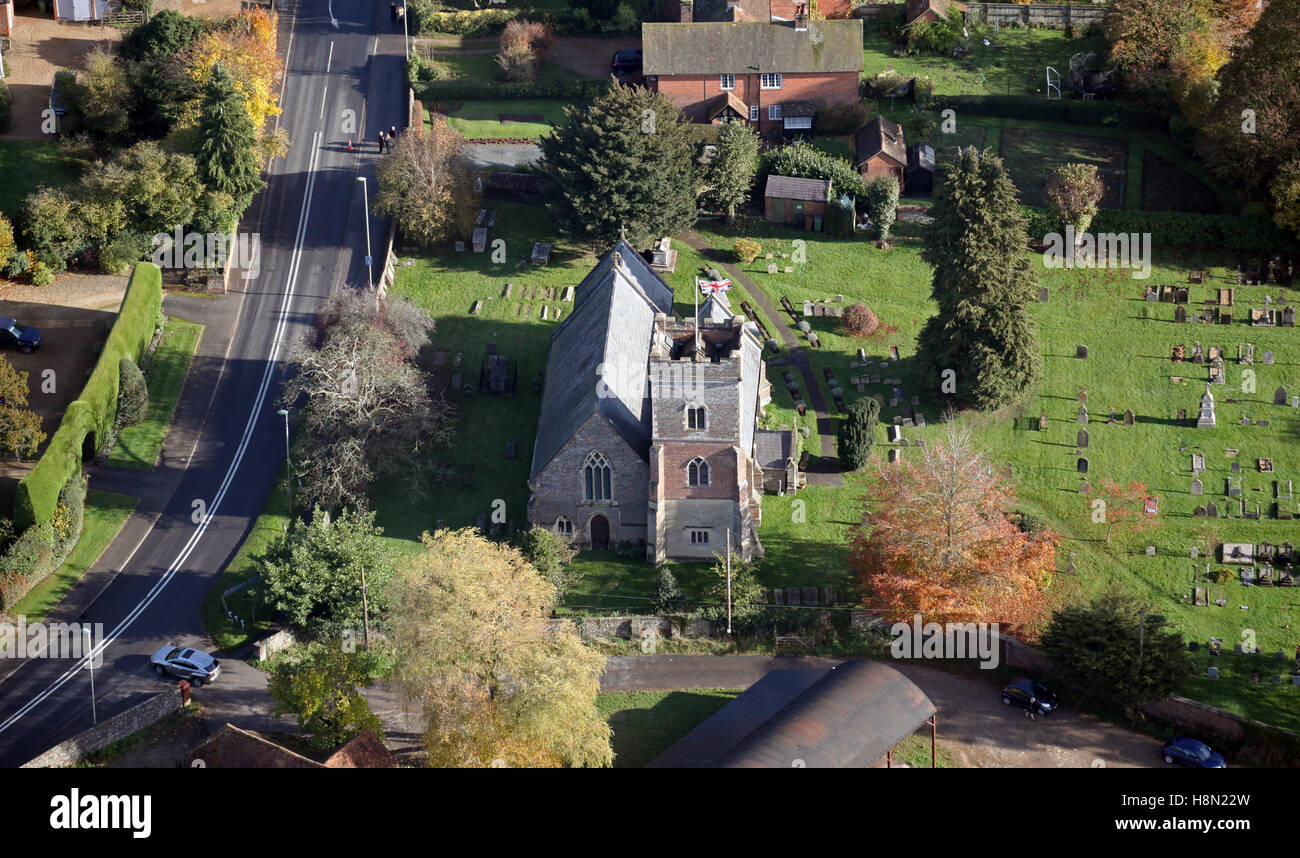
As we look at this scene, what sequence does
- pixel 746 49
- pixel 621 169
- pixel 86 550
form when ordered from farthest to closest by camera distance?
pixel 746 49 < pixel 621 169 < pixel 86 550

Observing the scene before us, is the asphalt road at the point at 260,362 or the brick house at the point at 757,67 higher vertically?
the brick house at the point at 757,67

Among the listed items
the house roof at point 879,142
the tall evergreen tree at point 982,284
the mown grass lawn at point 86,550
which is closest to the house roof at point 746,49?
the house roof at point 879,142

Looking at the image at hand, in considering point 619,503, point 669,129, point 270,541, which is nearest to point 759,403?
point 619,503

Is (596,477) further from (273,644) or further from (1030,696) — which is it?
(1030,696)

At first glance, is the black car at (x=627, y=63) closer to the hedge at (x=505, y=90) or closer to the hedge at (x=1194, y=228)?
the hedge at (x=505, y=90)

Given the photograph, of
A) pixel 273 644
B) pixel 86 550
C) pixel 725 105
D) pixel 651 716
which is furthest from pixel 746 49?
pixel 273 644

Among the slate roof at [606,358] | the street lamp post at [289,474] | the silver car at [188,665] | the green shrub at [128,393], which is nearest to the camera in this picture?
the silver car at [188,665]
